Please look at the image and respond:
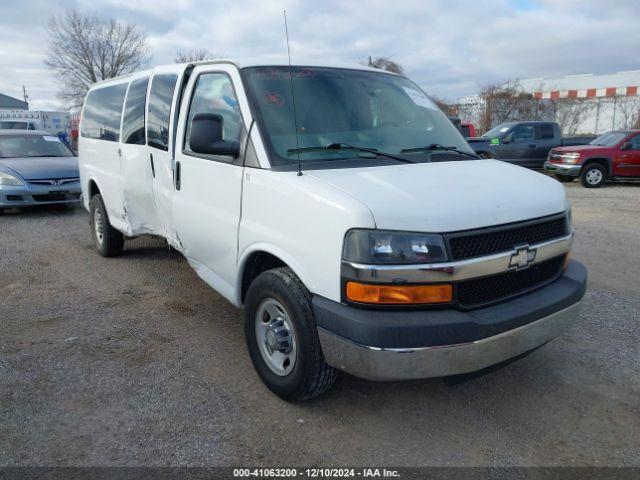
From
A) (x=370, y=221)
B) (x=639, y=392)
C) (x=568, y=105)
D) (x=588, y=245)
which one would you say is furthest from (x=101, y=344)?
(x=568, y=105)

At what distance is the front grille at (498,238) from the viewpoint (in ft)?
8.46

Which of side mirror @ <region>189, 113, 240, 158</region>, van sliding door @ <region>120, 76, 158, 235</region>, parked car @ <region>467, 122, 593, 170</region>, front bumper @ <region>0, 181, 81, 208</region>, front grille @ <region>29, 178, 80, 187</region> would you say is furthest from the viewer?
parked car @ <region>467, 122, 593, 170</region>

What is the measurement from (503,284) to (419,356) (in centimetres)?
70

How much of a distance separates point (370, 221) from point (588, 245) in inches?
223

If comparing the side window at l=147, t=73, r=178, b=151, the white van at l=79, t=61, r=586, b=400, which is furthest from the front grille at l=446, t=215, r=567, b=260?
the side window at l=147, t=73, r=178, b=151

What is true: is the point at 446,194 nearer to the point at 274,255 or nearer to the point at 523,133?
the point at 274,255

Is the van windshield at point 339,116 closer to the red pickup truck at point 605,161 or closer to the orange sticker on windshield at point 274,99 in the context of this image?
the orange sticker on windshield at point 274,99

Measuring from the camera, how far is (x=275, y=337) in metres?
3.12

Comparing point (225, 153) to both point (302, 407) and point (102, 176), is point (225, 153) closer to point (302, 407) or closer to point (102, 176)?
point (302, 407)

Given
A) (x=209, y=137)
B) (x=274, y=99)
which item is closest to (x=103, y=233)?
(x=209, y=137)

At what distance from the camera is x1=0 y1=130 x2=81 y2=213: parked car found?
30.1 ft

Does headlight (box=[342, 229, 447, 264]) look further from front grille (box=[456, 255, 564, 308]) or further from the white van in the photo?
front grille (box=[456, 255, 564, 308])

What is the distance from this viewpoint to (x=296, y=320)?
2.83m

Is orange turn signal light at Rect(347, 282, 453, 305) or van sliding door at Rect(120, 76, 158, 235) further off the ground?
van sliding door at Rect(120, 76, 158, 235)
